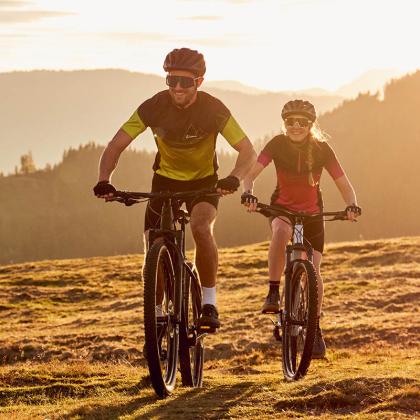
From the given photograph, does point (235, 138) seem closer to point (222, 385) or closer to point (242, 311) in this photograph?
point (222, 385)

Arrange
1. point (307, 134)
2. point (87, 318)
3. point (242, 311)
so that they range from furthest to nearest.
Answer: point (87, 318)
point (242, 311)
point (307, 134)

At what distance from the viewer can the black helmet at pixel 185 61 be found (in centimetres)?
1011

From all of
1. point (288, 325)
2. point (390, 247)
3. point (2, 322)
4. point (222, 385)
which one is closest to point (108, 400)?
point (222, 385)

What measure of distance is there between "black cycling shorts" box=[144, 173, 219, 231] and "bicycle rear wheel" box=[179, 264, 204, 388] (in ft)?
2.24

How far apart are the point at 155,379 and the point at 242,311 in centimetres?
2189

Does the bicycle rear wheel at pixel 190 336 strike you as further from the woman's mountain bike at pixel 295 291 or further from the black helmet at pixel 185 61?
the black helmet at pixel 185 61

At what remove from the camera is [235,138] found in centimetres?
1044

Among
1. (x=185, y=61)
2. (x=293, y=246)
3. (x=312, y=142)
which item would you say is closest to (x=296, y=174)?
(x=312, y=142)

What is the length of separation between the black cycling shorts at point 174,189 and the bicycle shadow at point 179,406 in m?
1.93

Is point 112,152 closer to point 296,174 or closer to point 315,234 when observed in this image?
point 296,174

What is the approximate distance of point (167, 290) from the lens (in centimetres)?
992

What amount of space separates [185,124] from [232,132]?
551mm

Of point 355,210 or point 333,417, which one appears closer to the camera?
point 333,417

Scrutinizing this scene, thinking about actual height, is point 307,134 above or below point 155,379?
above
